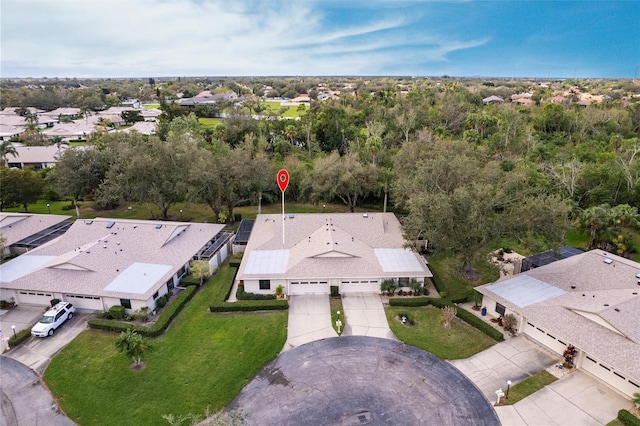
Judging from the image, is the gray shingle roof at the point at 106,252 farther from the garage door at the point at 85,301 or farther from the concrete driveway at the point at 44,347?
the concrete driveway at the point at 44,347

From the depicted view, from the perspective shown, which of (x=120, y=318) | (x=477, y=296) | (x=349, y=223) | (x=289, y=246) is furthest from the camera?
(x=349, y=223)

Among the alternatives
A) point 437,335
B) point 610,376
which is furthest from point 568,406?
point 437,335

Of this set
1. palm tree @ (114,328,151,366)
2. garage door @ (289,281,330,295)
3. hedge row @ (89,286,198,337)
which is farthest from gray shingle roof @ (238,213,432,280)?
palm tree @ (114,328,151,366)

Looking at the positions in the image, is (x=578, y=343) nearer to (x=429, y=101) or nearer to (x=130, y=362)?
(x=130, y=362)

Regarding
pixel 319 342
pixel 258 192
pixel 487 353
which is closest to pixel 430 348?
pixel 487 353

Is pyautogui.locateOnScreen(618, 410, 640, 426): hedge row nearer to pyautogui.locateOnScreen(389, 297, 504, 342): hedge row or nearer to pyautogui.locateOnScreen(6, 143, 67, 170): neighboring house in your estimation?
pyautogui.locateOnScreen(389, 297, 504, 342): hedge row

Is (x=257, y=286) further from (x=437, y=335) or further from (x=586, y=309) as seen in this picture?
(x=586, y=309)
